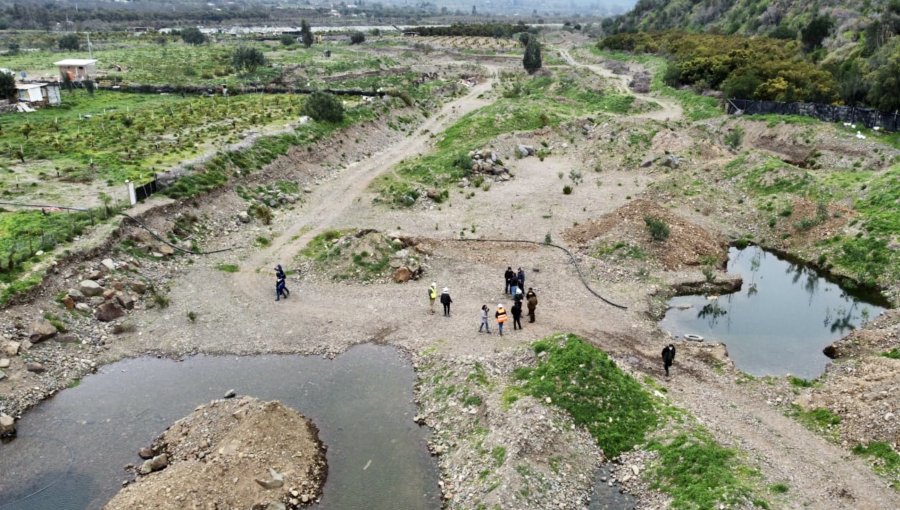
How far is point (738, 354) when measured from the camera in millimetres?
29594

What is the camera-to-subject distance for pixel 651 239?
1540 inches

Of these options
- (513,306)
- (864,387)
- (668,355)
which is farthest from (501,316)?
(864,387)

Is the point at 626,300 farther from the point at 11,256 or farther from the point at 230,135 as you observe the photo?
the point at 230,135

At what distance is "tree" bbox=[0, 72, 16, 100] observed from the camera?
74.8 m

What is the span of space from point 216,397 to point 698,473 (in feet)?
61.6

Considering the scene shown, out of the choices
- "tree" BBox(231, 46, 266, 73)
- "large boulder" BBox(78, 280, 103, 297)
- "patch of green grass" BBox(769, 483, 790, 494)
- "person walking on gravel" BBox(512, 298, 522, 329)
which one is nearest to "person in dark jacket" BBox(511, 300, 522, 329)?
"person walking on gravel" BBox(512, 298, 522, 329)

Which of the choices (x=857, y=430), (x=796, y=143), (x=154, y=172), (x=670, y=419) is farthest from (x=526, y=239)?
(x=796, y=143)

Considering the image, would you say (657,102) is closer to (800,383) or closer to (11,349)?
(800,383)

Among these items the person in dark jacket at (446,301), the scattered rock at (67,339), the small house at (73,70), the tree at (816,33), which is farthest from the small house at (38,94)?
the tree at (816,33)

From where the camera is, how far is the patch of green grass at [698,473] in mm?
A: 19125

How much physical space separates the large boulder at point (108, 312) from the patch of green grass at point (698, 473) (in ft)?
85.7

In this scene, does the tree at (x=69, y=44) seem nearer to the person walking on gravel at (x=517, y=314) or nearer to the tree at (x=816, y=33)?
the tree at (x=816, y=33)

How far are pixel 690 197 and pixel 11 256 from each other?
145 ft

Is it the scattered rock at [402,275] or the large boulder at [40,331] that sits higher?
the scattered rock at [402,275]
